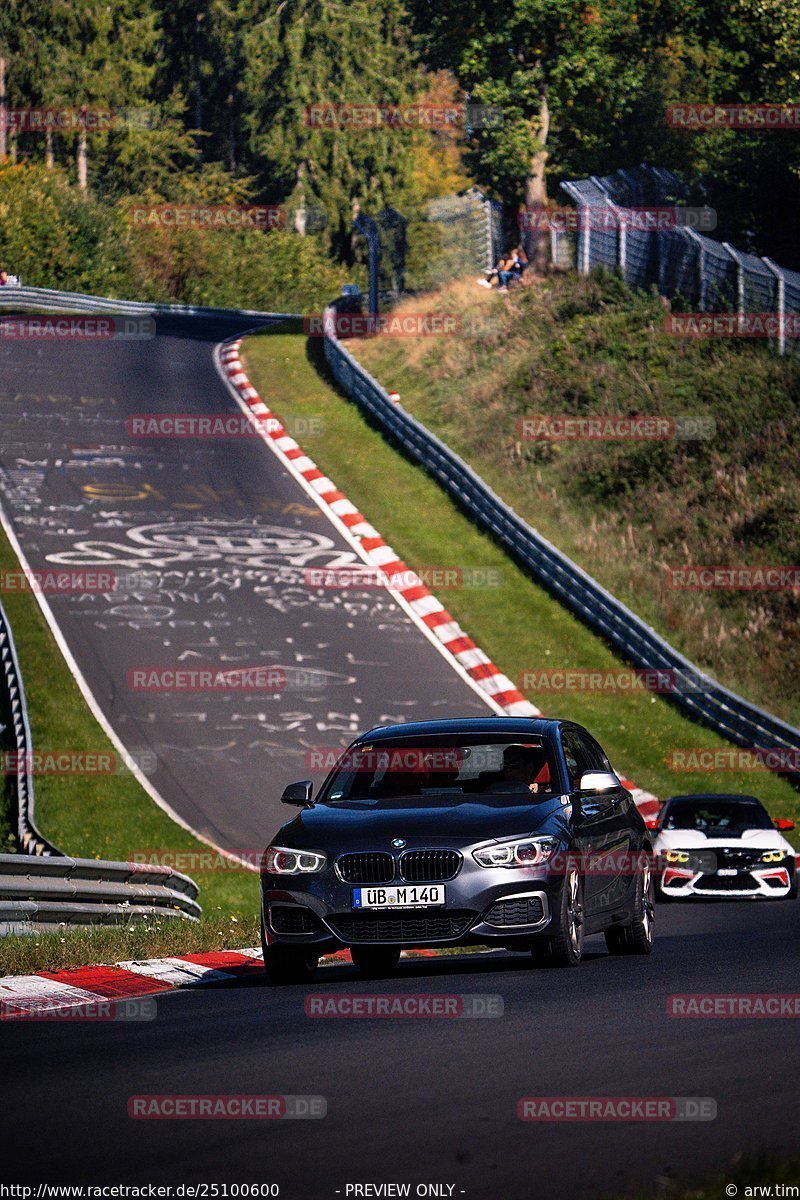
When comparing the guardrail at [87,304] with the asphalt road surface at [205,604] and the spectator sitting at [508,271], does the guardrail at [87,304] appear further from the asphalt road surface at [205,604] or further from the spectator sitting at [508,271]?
the asphalt road surface at [205,604]

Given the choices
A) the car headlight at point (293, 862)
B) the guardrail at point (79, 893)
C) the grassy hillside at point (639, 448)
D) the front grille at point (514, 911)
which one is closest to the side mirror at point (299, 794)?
the car headlight at point (293, 862)

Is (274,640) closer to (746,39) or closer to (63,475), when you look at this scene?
(63,475)

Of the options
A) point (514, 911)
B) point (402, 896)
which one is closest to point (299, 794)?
point (402, 896)

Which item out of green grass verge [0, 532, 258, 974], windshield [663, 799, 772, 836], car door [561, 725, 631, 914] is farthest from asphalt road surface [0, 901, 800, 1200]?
windshield [663, 799, 772, 836]

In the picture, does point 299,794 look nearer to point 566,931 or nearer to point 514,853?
point 514,853

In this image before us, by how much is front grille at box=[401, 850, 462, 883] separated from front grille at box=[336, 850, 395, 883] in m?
0.09

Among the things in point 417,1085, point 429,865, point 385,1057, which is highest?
point 417,1085

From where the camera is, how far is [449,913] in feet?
34.0

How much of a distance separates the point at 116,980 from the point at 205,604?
17.9 m

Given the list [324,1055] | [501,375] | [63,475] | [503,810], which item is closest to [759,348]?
[501,375]

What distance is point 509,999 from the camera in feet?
31.2

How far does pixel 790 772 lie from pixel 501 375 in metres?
18.6

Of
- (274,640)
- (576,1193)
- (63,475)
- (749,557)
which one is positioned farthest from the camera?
(63,475)

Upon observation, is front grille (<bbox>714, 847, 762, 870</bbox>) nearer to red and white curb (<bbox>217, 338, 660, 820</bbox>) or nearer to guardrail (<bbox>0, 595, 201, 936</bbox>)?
red and white curb (<bbox>217, 338, 660, 820</bbox>)
